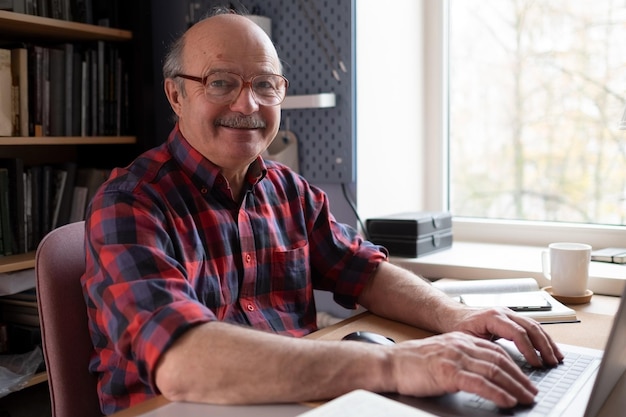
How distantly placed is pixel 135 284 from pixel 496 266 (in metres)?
1.06

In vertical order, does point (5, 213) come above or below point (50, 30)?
below

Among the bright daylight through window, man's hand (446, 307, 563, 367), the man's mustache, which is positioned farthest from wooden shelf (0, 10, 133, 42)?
man's hand (446, 307, 563, 367)

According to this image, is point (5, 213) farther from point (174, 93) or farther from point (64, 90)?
point (174, 93)

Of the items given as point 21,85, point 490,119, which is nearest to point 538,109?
point 490,119

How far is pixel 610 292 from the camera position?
5.06 ft

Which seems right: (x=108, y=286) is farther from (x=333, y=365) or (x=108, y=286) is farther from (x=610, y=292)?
(x=610, y=292)

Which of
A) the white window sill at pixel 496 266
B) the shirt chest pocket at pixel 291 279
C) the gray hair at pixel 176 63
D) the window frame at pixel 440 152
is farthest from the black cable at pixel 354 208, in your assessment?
the gray hair at pixel 176 63

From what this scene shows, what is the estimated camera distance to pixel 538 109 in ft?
6.71

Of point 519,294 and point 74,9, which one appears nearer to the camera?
point 519,294

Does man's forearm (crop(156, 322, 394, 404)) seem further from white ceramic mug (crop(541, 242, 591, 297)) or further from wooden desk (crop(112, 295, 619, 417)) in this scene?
white ceramic mug (crop(541, 242, 591, 297))

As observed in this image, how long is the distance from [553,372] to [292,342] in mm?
415

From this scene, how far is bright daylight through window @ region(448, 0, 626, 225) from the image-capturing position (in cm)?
193

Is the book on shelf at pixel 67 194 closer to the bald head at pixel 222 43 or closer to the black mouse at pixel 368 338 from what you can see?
the bald head at pixel 222 43

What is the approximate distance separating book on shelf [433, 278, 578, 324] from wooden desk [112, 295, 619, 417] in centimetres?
2
